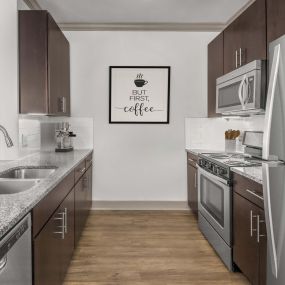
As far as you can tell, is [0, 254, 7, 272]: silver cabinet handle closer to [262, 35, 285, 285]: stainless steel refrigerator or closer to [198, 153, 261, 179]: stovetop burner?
[262, 35, 285, 285]: stainless steel refrigerator

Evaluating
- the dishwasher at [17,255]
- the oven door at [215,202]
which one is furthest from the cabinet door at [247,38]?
the dishwasher at [17,255]

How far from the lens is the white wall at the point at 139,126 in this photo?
4926 millimetres

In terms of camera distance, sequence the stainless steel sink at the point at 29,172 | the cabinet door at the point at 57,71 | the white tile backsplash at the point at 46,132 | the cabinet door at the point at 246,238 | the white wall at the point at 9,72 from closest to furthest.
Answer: the cabinet door at the point at 246,238, the stainless steel sink at the point at 29,172, the white wall at the point at 9,72, the cabinet door at the point at 57,71, the white tile backsplash at the point at 46,132

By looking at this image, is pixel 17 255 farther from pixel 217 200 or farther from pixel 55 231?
pixel 217 200

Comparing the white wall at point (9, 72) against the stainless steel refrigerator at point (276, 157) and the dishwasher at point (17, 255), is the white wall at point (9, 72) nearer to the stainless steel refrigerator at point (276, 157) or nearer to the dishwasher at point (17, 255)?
the dishwasher at point (17, 255)

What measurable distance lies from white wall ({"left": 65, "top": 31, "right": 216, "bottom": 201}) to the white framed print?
88mm

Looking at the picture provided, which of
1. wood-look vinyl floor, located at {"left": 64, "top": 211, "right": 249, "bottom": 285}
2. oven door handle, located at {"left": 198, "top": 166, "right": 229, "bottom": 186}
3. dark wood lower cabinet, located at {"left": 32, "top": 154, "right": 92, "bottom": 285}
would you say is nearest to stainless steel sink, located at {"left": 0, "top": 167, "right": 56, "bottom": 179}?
dark wood lower cabinet, located at {"left": 32, "top": 154, "right": 92, "bottom": 285}

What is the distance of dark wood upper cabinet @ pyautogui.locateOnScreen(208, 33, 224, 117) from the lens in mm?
3988

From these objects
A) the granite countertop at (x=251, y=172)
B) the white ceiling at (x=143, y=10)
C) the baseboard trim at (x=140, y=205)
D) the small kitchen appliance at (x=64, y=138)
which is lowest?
the baseboard trim at (x=140, y=205)

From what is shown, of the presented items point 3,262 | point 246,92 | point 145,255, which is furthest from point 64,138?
point 3,262

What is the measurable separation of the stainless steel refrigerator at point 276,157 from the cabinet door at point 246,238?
52cm

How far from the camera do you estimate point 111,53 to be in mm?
4930

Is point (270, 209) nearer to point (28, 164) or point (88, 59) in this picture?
point (28, 164)

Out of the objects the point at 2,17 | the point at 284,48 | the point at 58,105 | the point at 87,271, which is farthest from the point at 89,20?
the point at 284,48
